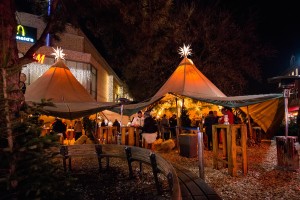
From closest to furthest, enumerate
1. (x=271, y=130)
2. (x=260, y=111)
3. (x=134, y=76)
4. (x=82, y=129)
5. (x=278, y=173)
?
1. (x=278, y=173)
2. (x=271, y=130)
3. (x=260, y=111)
4. (x=82, y=129)
5. (x=134, y=76)

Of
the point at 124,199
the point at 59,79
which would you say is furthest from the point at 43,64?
the point at 124,199

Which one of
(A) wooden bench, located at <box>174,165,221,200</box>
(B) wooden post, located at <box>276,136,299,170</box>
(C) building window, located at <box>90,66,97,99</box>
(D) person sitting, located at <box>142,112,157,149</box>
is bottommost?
(A) wooden bench, located at <box>174,165,221,200</box>

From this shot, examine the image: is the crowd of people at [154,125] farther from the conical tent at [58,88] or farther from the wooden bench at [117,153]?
the wooden bench at [117,153]

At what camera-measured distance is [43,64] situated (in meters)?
19.1

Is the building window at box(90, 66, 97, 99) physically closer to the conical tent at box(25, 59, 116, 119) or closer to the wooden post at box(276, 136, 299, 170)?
the conical tent at box(25, 59, 116, 119)

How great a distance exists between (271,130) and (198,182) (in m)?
5.71

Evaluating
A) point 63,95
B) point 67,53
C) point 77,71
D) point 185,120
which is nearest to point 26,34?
point 67,53

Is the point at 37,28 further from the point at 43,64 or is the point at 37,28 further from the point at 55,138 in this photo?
the point at 55,138

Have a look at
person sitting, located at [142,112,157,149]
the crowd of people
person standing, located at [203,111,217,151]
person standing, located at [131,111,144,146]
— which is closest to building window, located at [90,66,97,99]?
the crowd of people

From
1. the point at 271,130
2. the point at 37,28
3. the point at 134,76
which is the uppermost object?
the point at 37,28

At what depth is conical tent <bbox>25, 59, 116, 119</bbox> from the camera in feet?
35.7

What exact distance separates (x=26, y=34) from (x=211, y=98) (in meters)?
13.9

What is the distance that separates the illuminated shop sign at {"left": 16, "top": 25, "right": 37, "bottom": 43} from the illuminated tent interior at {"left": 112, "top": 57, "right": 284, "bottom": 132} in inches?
400

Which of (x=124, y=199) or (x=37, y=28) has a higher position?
(x=37, y=28)
